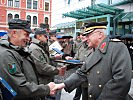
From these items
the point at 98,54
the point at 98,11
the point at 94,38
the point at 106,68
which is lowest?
the point at 106,68

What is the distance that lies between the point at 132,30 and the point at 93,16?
199 inches

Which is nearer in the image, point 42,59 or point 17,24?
point 17,24

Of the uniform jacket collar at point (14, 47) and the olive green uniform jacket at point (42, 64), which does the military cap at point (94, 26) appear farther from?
the olive green uniform jacket at point (42, 64)

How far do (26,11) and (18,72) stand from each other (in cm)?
4460

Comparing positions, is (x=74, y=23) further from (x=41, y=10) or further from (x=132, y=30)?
(x=41, y=10)

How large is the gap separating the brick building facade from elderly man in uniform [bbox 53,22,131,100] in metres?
41.4

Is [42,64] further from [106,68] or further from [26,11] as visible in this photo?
[26,11]

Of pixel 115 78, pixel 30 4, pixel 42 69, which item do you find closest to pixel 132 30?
pixel 42 69

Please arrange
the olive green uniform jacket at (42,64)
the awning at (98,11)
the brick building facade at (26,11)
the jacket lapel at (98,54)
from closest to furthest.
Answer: the jacket lapel at (98,54) < the olive green uniform jacket at (42,64) < the awning at (98,11) < the brick building facade at (26,11)

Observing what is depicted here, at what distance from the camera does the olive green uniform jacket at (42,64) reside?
4.06 meters

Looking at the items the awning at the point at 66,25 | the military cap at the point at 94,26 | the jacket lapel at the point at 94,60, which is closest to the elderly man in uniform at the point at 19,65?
the jacket lapel at the point at 94,60

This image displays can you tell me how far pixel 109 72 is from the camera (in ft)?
8.98

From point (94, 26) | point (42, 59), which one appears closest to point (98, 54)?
point (94, 26)

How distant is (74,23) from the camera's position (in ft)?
85.4
